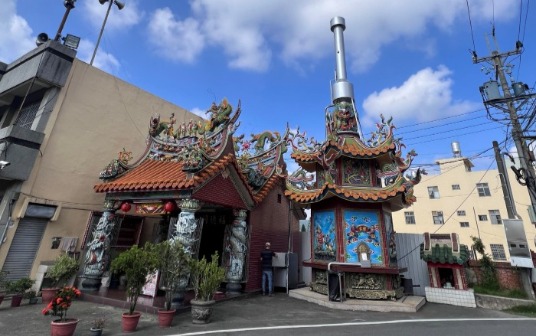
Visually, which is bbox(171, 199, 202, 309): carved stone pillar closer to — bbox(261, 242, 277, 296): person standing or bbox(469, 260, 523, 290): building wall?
bbox(261, 242, 277, 296): person standing

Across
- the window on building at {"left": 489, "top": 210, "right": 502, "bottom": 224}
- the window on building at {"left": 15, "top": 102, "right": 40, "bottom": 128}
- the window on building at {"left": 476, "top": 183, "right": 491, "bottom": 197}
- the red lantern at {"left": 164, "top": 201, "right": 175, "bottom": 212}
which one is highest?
the window on building at {"left": 476, "top": 183, "right": 491, "bottom": 197}

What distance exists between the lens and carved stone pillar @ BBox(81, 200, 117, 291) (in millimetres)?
9750

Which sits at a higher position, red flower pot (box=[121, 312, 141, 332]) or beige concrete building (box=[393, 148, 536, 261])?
beige concrete building (box=[393, 148, 536, 261])

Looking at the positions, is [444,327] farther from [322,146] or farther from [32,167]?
[32,167]

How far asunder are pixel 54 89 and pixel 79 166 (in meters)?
3.19

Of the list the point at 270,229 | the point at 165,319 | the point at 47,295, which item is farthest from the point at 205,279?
the point at 270,229

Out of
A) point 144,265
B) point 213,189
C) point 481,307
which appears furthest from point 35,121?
point 481,307

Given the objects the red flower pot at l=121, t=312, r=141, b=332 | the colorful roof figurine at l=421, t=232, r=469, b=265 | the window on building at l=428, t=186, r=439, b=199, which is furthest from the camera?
the window on building at l=428, t=186, r=439, b=199

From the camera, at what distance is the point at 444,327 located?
704 centimetres

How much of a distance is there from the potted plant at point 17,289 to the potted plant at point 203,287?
564cm

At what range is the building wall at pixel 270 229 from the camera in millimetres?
11539

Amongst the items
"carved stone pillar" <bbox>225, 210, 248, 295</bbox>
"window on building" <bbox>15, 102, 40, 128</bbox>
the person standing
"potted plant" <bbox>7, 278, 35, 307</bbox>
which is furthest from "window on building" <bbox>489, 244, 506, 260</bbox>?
"window on building" <bbox>15, 102, 40, 128</bbox>

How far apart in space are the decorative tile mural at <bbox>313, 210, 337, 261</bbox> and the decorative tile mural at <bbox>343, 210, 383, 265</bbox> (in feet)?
1.68

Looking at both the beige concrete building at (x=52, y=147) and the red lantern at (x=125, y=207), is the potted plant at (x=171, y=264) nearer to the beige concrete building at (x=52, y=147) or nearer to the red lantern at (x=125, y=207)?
the red lantern at (x=125, y=207)
